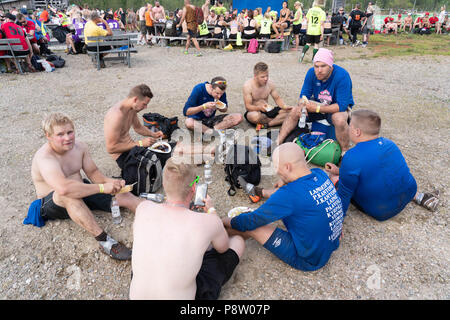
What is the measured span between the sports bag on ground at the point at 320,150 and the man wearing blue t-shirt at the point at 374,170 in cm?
114

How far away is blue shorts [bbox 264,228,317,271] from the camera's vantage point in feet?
8.13

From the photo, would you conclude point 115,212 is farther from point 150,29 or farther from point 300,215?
point 150,29

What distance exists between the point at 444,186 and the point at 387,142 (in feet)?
5.52

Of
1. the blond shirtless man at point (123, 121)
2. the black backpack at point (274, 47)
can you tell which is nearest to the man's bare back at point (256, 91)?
the blond shirtless man at point (123, 121)

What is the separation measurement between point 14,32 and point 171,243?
10.1 m

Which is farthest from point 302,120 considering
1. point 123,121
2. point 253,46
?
point 253,46

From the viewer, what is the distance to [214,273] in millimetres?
2223

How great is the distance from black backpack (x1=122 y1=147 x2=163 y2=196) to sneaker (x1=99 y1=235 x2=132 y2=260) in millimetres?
853

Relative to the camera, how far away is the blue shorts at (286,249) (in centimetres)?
248

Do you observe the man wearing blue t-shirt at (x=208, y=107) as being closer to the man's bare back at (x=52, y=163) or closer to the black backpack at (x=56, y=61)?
the man's bare back at (x=52, y=163)

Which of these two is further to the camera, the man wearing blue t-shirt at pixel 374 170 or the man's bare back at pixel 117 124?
the man's bare back at pixel 117 124

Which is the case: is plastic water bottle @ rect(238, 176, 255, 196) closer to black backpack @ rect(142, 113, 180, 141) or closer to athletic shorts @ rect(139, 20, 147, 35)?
black backpack @ rect(142, 113, 180, 141)

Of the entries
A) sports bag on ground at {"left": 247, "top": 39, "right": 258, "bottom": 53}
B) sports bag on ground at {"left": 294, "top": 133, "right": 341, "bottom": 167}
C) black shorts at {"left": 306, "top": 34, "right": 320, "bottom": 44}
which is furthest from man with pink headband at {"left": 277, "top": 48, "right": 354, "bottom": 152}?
sports bag on ground at {"left": 247, "top": 39, "right": 258, "bottom": 53}
